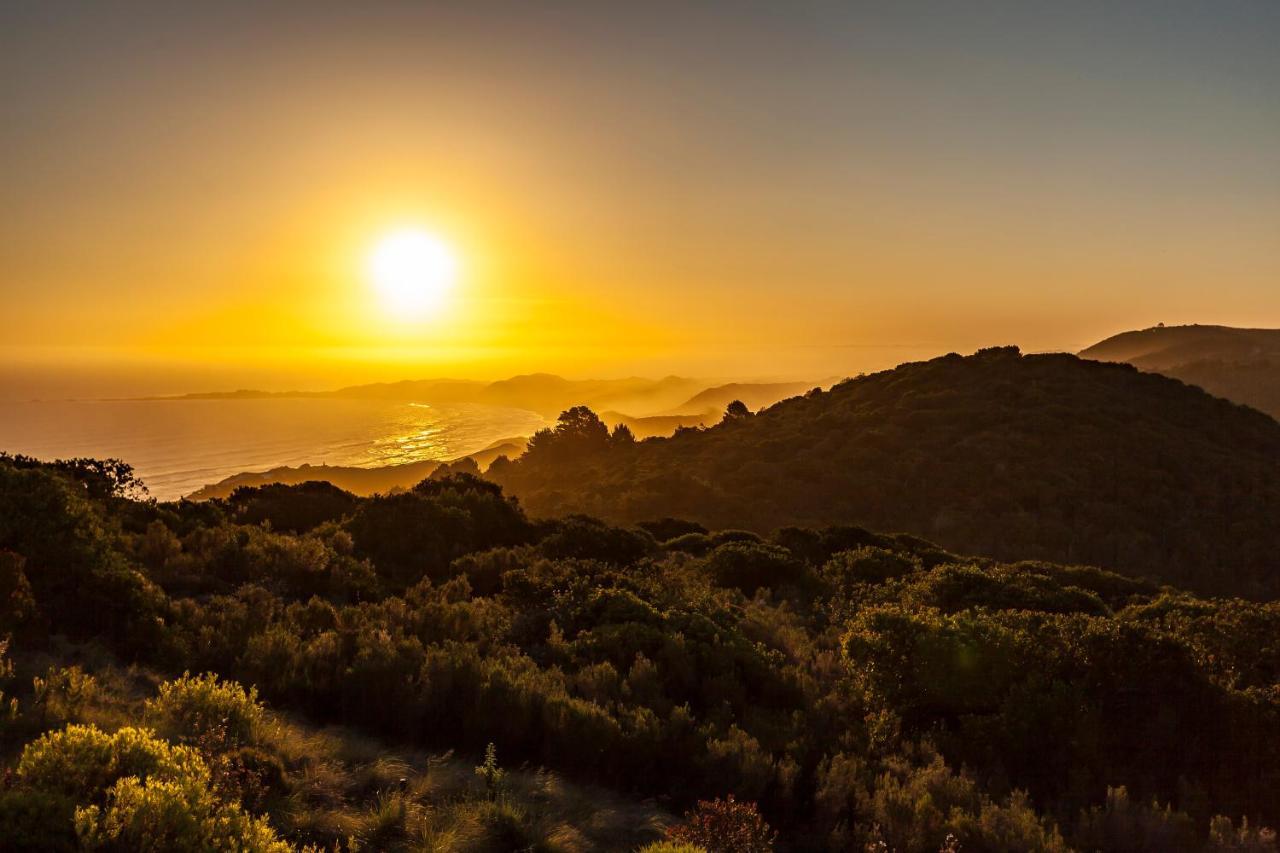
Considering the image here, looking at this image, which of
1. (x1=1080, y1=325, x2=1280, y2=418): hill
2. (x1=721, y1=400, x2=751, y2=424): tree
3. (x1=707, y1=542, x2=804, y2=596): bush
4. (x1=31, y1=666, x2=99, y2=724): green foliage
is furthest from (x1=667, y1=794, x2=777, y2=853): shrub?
(x1=1080, y1=325, x2=1280, y2=418): hill

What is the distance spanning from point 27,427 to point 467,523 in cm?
15103

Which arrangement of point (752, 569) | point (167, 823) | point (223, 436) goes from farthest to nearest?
1. point (223, 436)
2. point (752, 569)
3. point (167, 823)

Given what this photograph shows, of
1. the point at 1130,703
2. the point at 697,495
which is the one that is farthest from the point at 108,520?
the point at 697,495

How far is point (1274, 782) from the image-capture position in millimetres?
7227

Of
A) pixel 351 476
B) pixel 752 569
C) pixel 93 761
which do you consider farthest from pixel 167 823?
pixel 351 476

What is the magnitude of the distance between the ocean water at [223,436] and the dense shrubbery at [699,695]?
72.1 meters

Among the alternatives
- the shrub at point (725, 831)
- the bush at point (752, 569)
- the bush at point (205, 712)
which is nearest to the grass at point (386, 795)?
the bush at point (205, 712)

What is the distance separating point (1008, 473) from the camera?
38.0 m

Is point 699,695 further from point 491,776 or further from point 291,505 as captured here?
point 291,505

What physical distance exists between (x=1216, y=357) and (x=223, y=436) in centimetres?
20412

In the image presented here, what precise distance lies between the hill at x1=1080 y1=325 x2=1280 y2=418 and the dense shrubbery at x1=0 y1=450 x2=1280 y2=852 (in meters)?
113

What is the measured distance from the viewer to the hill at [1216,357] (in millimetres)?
102125

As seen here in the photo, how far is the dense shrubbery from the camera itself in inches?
229

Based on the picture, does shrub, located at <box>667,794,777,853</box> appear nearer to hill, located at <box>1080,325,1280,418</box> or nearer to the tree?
the tree
